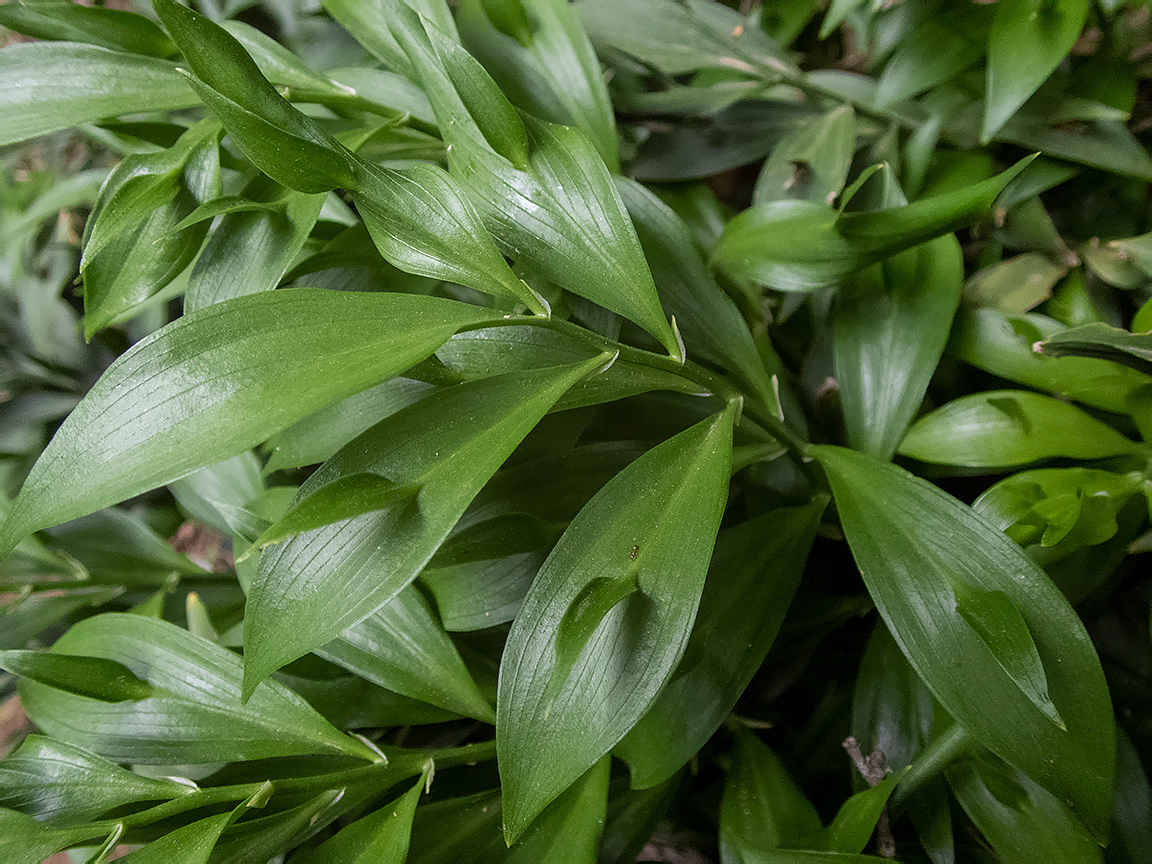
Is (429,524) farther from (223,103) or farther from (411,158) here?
(411,158)

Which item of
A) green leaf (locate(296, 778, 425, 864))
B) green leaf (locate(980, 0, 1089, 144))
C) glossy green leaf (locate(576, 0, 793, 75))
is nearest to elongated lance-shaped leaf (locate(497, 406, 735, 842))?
green leaf (locate(296, 778, 425, 864))

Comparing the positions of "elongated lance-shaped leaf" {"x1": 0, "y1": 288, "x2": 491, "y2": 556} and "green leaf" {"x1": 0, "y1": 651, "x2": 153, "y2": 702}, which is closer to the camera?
"elongated lance-shaped leaf" {"x1": 0, "y1": 288, "x2": 491, "y2": 556}

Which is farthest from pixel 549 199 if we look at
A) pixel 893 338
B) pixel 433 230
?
pixel 893 338

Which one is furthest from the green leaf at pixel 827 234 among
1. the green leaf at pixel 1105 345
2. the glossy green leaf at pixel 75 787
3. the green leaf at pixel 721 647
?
the glossy green leaf at pixel 75 787

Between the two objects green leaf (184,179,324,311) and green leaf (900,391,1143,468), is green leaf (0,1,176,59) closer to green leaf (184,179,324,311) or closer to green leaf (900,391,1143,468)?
green leaf (184,179,324,311)

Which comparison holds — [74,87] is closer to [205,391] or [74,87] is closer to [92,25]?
[92,25]

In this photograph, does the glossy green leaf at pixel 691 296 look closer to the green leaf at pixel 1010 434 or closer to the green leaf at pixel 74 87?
the green leaf at pixel 1010 434
